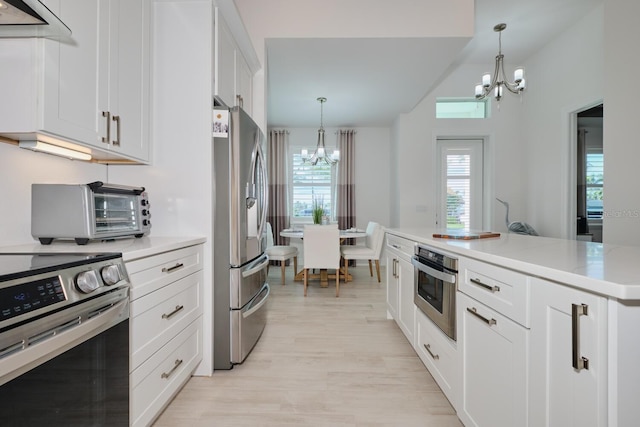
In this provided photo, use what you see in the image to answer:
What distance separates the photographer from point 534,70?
193 inches

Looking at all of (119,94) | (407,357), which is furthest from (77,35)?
(407,357)

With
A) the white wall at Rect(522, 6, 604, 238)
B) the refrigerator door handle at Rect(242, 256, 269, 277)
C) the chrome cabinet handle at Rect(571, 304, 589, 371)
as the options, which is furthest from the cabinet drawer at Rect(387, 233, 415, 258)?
the white wall at Rect(522, 6, 604, 238)

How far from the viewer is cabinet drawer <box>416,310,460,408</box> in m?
1.52

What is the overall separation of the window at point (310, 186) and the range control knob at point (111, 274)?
5.00 meters

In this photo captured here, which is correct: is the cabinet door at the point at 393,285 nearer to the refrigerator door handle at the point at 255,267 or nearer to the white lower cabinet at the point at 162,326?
the refrigerator door handle at the point at 255,267

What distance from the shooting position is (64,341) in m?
0.85

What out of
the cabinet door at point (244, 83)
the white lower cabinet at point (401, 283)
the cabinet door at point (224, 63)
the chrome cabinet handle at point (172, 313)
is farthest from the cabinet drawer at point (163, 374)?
the cabinet door at point (244, 83)

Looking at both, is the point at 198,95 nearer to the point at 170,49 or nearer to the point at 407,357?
the point at 170,49

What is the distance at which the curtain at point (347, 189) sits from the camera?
5949 millimetres

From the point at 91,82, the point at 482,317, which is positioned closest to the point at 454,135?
the point at 482,317

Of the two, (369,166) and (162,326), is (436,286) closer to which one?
(162,326)

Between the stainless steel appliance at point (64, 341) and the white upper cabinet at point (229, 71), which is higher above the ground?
the white upper cabinet at point (229, 71)

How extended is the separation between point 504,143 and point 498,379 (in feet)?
16.8

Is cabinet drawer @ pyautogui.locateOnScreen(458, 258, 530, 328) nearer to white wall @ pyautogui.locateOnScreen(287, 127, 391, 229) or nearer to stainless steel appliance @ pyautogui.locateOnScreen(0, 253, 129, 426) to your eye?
stainless steel appliance @ pyautogui.locateOnScreen(0, 253, 129, 426)
